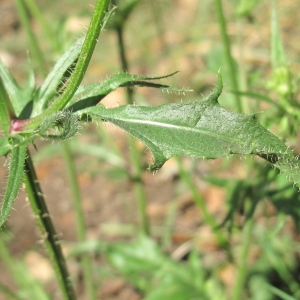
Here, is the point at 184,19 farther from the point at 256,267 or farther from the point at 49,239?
the point at 49,239

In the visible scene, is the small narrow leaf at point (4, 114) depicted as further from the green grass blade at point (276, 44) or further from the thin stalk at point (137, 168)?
the thin stalk at point (137, 168)

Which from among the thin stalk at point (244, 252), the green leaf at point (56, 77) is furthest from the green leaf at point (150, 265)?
the green leaf at point (56, 77)

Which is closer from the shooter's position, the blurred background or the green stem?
the green stem

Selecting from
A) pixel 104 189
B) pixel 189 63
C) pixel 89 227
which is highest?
pixel 189 63

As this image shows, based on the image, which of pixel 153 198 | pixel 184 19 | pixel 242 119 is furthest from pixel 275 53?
pixel 184 19

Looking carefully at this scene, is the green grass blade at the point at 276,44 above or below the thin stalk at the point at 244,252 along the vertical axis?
above

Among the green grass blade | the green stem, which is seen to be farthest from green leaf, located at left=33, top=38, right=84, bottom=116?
the green grass blade

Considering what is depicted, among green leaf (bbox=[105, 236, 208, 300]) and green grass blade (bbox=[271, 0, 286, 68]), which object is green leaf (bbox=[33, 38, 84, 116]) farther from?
green leaf (bbox=[105, 236, 208, 300])
